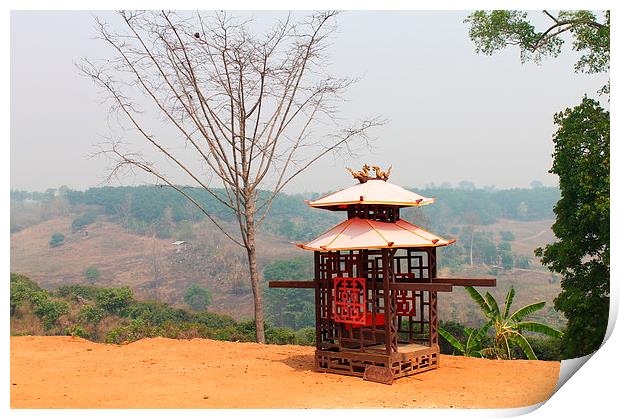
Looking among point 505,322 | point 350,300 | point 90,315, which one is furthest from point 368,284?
point 90,315

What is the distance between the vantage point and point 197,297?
771 inches

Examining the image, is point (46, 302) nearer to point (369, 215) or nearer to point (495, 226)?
point (369, 215)

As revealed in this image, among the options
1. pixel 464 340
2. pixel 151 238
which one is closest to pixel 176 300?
pixel 151 238

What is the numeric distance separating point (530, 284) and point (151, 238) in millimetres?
11272

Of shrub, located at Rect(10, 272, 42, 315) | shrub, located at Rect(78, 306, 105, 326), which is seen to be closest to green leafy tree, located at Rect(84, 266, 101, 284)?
shrub, located at Rect(10, 272, 42, 315)

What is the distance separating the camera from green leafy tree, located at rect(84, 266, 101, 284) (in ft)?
64.5

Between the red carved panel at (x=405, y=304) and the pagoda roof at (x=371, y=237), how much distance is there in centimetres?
80

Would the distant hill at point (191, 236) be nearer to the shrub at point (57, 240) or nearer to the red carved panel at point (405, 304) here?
the shrub at point (57, 240)

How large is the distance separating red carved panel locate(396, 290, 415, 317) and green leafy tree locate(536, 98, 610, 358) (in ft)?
10.4

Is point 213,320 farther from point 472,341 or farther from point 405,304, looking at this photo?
point 405,304

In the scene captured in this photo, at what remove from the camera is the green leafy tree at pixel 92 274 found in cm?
1966

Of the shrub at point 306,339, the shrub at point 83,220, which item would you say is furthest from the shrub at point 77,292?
the shrub at point 306,339

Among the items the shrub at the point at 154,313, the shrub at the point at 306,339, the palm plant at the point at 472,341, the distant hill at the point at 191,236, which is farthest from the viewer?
the distant hill at the point at 191,236

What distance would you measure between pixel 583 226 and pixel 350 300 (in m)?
4.34
